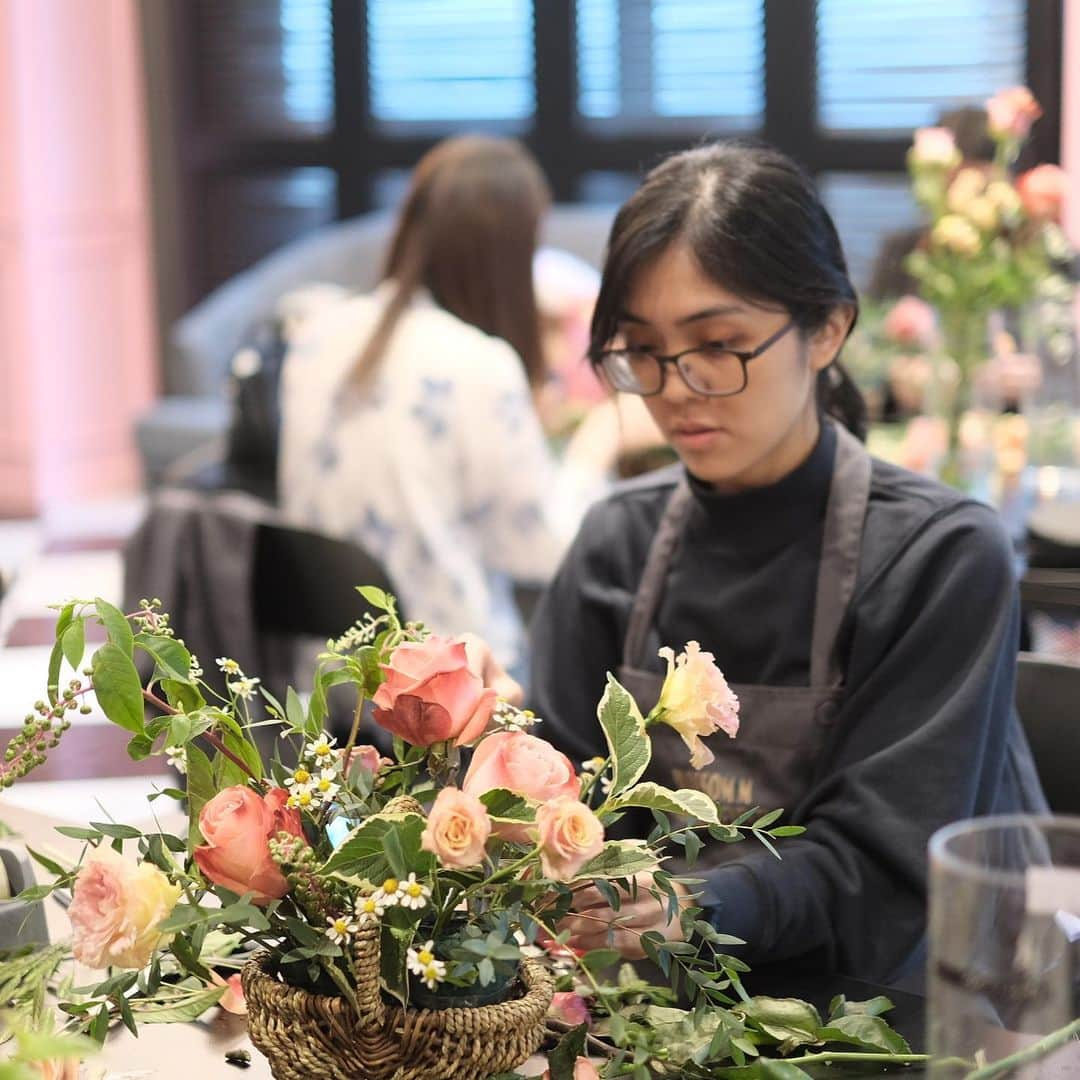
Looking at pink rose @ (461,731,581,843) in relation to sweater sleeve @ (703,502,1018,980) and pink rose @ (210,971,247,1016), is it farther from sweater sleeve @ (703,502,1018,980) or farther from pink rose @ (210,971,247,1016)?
sweater sleeve @ (703,502,1018,980)

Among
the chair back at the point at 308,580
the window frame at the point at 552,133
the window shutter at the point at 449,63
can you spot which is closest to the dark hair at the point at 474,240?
the chair back at the point at 308,580

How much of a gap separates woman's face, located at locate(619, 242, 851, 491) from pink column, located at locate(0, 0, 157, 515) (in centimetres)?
476

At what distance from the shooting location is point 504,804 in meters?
0.94

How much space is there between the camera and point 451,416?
2.91m

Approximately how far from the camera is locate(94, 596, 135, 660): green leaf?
0.95 m

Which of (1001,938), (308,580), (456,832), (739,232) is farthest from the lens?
(308,580)

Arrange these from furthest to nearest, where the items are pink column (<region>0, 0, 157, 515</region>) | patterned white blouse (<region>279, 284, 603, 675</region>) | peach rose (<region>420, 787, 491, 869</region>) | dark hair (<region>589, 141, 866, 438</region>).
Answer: pink column (<region>0, 0, 157, 515</region>), patterned white blouse (<region>279, 284, 603, 675</region>), dark hair (<region>589, 141, 866, 438</region>), peach rose (<region>420, 787, 491, 869</region>)

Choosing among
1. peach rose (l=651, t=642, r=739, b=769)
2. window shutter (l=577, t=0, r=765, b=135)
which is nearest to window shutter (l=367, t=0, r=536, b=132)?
window shutter (l=577, t=0, r=765, b=135)

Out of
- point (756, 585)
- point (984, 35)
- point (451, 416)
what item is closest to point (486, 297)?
point (451, 416)

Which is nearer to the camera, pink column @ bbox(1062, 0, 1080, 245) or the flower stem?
the flower stem

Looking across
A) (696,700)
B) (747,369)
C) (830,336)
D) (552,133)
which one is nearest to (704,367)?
(747,369)

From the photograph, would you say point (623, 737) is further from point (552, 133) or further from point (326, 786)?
point (552, 133)

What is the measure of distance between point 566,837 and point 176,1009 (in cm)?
29

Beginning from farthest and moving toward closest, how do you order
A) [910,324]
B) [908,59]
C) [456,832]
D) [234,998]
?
[908,59]
[910,324]
[234,998]
[456,832]
